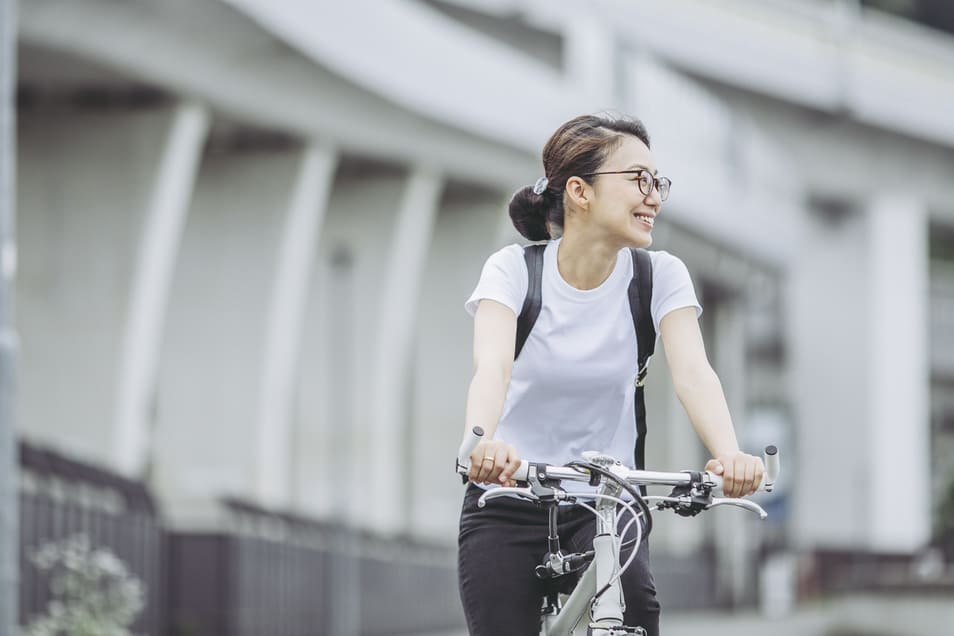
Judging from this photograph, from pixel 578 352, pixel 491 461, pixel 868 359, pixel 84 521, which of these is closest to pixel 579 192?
pixel 578 352

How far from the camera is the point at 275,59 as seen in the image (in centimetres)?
2955

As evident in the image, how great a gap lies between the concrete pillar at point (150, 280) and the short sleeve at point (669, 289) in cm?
2294

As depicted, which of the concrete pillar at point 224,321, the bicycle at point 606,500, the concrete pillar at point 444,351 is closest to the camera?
the bicycle at point 606,500

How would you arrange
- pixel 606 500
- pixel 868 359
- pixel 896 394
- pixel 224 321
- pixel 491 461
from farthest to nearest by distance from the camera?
pixel 868 359 → pixel 896 394 → pixel 224 321 → pixel 606 500 → pixel 491 461

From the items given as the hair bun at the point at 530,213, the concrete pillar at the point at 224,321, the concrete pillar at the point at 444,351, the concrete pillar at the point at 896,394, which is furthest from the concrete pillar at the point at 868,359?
the hair bun at the point at 530,213

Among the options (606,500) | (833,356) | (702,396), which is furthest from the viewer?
(833,356)

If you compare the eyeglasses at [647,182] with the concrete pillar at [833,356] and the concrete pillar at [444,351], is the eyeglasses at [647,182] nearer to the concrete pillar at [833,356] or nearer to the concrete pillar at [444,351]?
the concrete pillar at [444,351]

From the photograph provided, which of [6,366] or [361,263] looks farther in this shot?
[361,263]

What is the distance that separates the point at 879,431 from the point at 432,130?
72.4ft

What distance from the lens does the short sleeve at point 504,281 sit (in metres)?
5.39

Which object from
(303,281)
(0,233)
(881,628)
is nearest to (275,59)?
(303,281)

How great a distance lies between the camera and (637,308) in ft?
18.3

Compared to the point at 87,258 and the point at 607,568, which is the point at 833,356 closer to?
the point at 87,258

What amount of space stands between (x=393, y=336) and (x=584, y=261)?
30.0 metres
